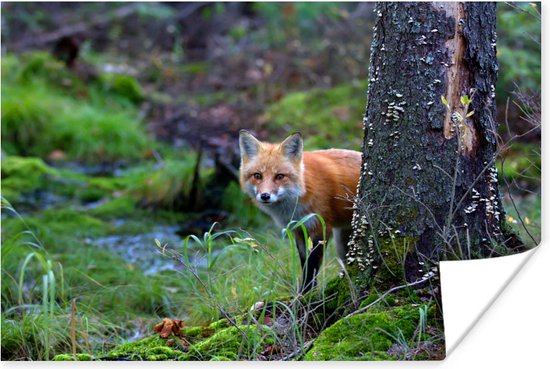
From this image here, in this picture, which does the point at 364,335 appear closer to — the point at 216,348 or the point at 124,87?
the point at 216,348

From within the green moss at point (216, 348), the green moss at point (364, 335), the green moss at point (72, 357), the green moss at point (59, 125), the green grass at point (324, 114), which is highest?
the green grass at point (324, 114)

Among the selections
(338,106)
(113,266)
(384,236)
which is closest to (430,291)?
(384,236)

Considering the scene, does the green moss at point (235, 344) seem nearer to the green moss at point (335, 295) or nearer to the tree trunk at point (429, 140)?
the green moss at point (335, 295)

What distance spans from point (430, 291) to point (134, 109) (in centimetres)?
659

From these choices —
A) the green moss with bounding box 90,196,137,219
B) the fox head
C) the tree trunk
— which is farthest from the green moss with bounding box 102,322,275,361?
the green moss with bounding box 90,196,137,219

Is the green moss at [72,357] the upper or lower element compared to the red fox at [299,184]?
lower

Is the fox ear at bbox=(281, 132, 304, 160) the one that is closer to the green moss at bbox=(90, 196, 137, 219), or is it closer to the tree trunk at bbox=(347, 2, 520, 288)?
the tree trunk at bbox=(347, 2, 520, 288)

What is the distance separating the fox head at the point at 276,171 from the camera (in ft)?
12.8

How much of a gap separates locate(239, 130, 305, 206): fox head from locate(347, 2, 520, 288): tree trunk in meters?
0.75

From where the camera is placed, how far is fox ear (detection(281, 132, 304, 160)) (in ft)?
12.8

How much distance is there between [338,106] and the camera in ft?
25.3

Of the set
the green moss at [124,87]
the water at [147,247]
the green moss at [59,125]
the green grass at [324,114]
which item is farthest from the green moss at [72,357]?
the green moss at [124,87]

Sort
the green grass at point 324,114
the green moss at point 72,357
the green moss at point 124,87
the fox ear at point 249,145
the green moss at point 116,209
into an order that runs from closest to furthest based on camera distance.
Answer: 1. the green moss at point 72,357
2. the fox ear at point 249,145
3. the green moss at point 116,209
4. the green grass at point 324,114
5. the green moss at point 124,87

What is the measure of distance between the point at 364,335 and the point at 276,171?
4.09 ft
